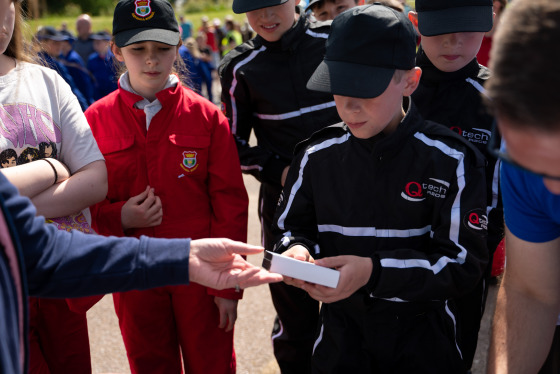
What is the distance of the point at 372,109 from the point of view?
2250mm

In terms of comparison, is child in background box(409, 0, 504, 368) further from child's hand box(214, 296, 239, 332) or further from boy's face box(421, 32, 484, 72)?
child's hand box(214, 296, 239, 332)

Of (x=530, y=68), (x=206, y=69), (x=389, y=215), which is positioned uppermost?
(x=530, y=68)

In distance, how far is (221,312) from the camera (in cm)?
295

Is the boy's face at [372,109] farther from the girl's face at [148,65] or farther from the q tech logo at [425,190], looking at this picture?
the girl's face at [148,65]

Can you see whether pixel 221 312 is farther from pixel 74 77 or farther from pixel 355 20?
pixel 74 77

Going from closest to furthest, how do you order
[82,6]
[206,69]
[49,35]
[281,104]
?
1. [281,104]
2. [49,35]
3. [206,69]
4. [82,6]

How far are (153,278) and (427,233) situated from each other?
1052mm

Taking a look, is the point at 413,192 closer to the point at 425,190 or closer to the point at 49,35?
the point at 425,190

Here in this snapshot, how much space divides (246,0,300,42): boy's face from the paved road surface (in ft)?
6.61

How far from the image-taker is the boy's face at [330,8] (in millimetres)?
4035

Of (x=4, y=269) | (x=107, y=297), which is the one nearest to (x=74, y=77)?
(x=107, y=297)

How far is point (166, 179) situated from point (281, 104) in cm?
78

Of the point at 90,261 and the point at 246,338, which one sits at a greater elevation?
the point at 90,261

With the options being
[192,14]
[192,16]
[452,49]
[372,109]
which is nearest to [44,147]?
[372,109]
